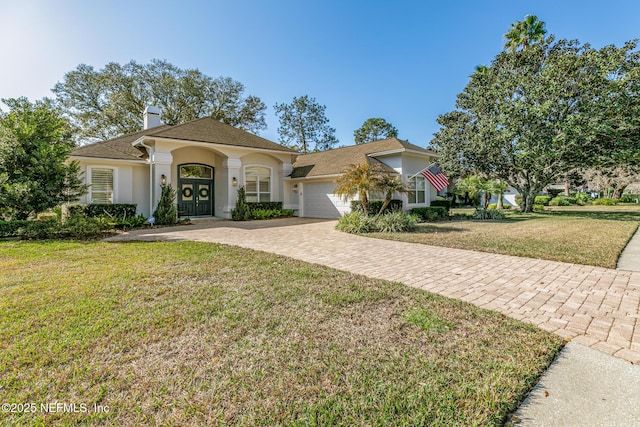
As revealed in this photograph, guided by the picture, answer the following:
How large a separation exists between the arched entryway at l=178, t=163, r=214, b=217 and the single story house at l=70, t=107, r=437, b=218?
47mm

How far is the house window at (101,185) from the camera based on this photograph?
561 inches

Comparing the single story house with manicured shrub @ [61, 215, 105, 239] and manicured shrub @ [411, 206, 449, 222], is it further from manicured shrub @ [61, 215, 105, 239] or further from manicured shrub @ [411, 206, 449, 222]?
manicured shrub @ [61, 215, 105, 239]

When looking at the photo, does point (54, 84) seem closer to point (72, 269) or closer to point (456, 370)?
point (72, 269)

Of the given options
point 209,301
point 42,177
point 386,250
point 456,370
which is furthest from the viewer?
point 42,177

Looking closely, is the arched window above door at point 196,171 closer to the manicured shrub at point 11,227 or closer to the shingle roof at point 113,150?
the shingle roof at point 113,150

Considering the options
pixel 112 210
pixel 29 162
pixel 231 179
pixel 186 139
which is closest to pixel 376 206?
pixel 231 179

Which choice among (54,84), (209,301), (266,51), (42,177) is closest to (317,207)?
(266,51)

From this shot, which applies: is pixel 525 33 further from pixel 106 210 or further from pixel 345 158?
pixel 106 210

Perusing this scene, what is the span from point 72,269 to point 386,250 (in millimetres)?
6864

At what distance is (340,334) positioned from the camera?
10.1 feet

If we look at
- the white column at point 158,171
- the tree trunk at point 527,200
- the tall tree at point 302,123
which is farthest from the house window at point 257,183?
the tall tree at point 302,123

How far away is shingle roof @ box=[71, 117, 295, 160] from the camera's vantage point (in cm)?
1435

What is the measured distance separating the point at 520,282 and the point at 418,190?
13.5 m

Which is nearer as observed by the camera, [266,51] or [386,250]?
[386,250]
